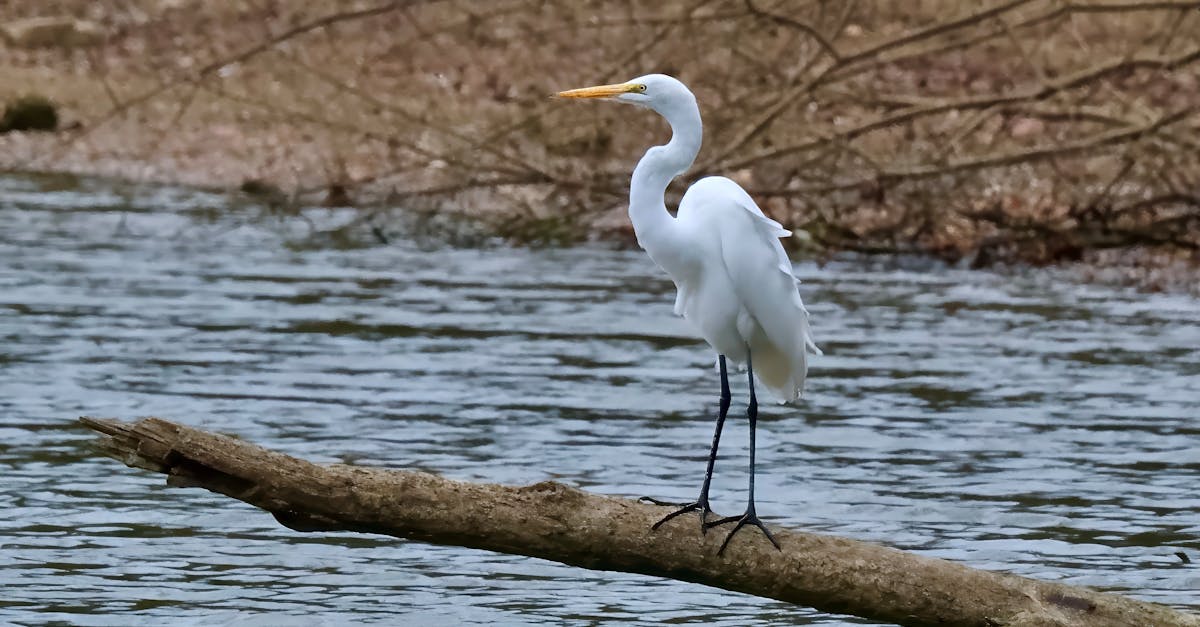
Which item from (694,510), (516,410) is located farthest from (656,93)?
(516,410)

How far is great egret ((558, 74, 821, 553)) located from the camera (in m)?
6.70

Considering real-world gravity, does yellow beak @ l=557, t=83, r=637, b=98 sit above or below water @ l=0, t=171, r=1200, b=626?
above

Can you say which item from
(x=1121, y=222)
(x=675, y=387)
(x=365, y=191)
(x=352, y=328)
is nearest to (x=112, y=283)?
(x=352, y=328)

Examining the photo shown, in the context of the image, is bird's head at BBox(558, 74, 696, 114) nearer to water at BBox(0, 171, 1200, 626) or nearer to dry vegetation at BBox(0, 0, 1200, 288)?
water at BBox(0, 171, 1200, 626)

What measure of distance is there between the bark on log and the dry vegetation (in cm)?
972

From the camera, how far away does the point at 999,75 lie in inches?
880

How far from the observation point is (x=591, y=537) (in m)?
6.07

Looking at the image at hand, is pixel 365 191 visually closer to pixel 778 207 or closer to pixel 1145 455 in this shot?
pixel 778 207

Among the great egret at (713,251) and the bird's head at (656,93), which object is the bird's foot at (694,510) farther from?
the bird's head at (656,93)

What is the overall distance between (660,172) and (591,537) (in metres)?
1.27

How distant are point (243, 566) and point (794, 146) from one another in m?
8.78

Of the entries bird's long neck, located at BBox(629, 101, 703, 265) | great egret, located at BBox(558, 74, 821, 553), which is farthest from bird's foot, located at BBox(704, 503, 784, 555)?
bird's long neck, located at BBox(629, 101, 703, 265)

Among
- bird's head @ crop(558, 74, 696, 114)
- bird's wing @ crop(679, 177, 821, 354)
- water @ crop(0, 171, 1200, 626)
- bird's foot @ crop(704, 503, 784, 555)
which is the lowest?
water @ crop(0, 171, 1200, 626)

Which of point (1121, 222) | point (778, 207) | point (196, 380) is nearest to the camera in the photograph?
point (196, 380)
